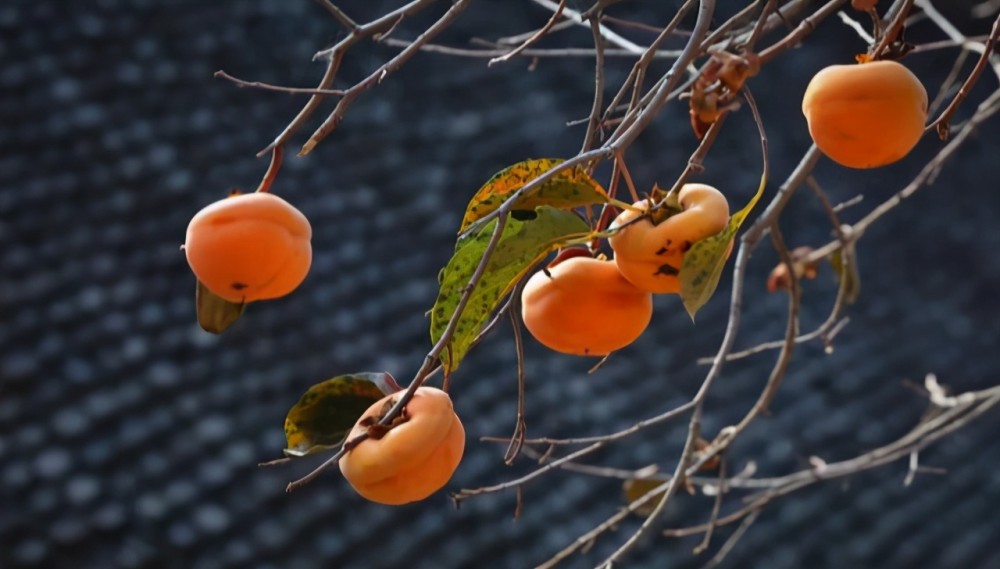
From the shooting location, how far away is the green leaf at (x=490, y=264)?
1.82 feet

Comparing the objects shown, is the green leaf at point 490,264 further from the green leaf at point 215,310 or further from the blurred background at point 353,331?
the blurred background at point 353,331

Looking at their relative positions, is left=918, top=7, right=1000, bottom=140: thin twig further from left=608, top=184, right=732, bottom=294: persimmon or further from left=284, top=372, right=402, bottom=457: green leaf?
left=284, top=372, right=402, bottom=457: green leaf

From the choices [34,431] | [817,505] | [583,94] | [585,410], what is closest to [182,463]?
[34,431]

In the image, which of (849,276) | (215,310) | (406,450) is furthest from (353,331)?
(406,450)

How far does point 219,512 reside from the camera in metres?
2.36

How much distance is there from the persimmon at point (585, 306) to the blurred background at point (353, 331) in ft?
5.42

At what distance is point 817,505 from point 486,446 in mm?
872

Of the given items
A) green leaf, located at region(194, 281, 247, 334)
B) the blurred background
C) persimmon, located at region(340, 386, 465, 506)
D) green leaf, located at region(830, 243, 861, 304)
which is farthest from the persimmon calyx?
the blurred background

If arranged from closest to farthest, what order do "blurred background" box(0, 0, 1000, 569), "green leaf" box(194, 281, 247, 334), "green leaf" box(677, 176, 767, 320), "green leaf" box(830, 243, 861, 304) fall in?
"green leaf" box(677, 176, 767, 320)
"green leaf" box(194, 281, 247, 334)
"green leaf" box(830, 243, 861, 304)
"blurred background" box(0, 0, 1000, 569)

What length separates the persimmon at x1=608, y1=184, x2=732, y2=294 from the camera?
575 millimetres

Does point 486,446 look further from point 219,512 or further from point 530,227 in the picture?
point 530,227

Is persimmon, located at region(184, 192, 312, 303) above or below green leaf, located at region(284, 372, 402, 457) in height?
above

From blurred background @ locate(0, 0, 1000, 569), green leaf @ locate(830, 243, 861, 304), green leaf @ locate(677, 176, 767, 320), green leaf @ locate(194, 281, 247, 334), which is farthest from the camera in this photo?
blurred background @ locate(0, 0, 1000, 569)

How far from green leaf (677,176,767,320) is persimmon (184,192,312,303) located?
202mm
